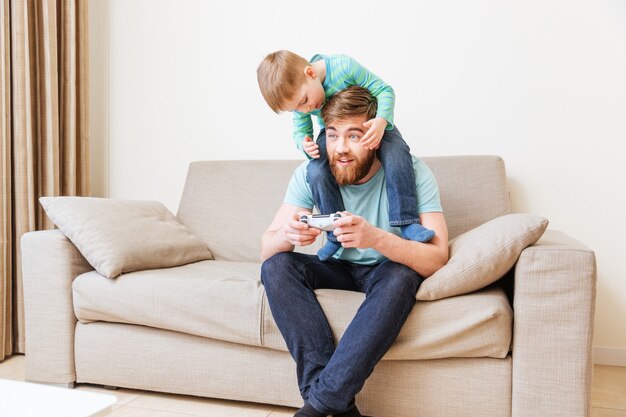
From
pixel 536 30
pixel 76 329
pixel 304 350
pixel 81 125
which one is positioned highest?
pixel 536 30

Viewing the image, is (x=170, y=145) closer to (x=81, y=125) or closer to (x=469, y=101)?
(x=81, y=125)

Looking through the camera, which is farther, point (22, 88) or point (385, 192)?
point (22, 88)

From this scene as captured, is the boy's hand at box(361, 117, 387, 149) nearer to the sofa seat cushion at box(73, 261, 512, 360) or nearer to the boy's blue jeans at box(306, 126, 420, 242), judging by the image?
the boy's blue jeans at box(306, 126, 420, 242)

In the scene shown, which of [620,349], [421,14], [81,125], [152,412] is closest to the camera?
[152,412]

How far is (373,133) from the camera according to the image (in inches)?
66.9

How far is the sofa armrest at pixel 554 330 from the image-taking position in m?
1.45

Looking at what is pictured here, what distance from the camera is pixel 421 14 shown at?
2.47m

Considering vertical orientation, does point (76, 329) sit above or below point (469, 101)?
below

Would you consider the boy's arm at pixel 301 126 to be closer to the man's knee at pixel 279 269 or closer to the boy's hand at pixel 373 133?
the boy's hand at pixel 373 133

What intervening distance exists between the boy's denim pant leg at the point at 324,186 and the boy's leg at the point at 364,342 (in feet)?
0.94

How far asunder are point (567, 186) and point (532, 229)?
94cm

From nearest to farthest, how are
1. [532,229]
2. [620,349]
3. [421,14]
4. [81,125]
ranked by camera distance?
[532,229], [620,349], [421,14], [81,125]

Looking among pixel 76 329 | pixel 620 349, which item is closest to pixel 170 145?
pixel 76 329

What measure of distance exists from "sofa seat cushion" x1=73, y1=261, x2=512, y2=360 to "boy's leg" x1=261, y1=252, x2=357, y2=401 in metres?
0.06
